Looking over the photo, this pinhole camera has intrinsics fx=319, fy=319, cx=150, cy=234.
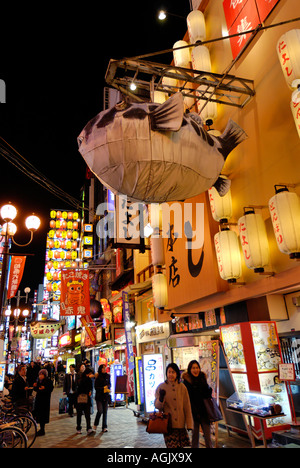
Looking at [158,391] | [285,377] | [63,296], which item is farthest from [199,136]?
[63,296]

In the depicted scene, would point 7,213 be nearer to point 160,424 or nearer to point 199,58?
point 199,58

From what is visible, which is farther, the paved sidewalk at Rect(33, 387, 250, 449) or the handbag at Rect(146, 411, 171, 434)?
the paved sidewalk at Rect(33, 387, 250, 449)

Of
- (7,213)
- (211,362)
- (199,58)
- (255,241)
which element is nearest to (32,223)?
(7,213)

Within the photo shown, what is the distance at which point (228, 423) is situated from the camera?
8438 millimetres

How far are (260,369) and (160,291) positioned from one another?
17.9ft

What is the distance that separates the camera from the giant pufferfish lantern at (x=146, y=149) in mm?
4555

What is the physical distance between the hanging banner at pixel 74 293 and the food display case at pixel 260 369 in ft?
36.4

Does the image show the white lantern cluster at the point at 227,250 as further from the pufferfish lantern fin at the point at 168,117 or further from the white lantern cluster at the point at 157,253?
the white lantern cluster at the point at 157,253

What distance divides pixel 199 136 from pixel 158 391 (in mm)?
4423

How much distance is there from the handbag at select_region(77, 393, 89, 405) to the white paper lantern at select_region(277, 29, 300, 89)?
32.6 feet

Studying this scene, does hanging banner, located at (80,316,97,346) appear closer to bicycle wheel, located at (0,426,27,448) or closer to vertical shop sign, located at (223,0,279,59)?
bicycle wheel, located at (0,426,27,448)

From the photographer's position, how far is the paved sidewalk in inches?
309

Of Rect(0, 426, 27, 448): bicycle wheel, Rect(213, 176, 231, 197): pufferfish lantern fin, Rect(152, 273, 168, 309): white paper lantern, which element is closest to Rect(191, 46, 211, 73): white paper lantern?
Rect(213, 176, 231, 197): pufferfish lantern fin

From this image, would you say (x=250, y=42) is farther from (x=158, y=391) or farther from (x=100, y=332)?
(x=100, y=332)
